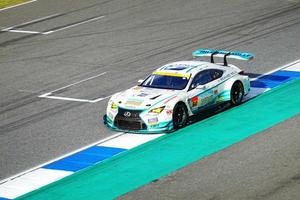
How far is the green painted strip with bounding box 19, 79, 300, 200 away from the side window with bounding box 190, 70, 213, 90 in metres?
0.95

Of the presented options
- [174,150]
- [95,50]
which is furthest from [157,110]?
[95,50]

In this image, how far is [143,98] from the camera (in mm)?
20516

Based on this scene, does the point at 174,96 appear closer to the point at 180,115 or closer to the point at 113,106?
the point at 180,115

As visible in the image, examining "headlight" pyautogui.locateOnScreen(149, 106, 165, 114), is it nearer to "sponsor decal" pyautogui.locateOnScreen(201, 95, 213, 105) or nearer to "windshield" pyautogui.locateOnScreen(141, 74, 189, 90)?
"windshield" pyautogui.locateOnScreen(141, 74, 189, 90)

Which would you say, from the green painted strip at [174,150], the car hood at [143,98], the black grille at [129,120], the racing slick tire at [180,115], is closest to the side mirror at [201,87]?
the car hood at [143,98]

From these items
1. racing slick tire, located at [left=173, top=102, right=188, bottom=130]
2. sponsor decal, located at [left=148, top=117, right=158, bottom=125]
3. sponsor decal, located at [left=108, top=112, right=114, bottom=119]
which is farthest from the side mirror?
sponsor decal, located at [left=108, top=112, right=114, bottom=119]

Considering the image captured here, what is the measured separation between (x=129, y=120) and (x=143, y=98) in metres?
0.66

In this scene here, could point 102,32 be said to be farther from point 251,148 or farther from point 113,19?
point 251,148

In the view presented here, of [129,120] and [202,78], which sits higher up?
[202,78]

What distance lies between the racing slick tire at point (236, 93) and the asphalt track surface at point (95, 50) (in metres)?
2.03

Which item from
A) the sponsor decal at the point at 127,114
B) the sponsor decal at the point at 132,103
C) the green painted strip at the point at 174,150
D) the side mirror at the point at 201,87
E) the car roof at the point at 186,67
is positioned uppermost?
the car roof at the point at 186,67

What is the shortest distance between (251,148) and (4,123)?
23.0ft

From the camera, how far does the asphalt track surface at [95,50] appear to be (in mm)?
20828

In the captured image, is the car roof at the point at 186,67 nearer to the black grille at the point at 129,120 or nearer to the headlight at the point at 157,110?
the headlight at the point at 157,110
